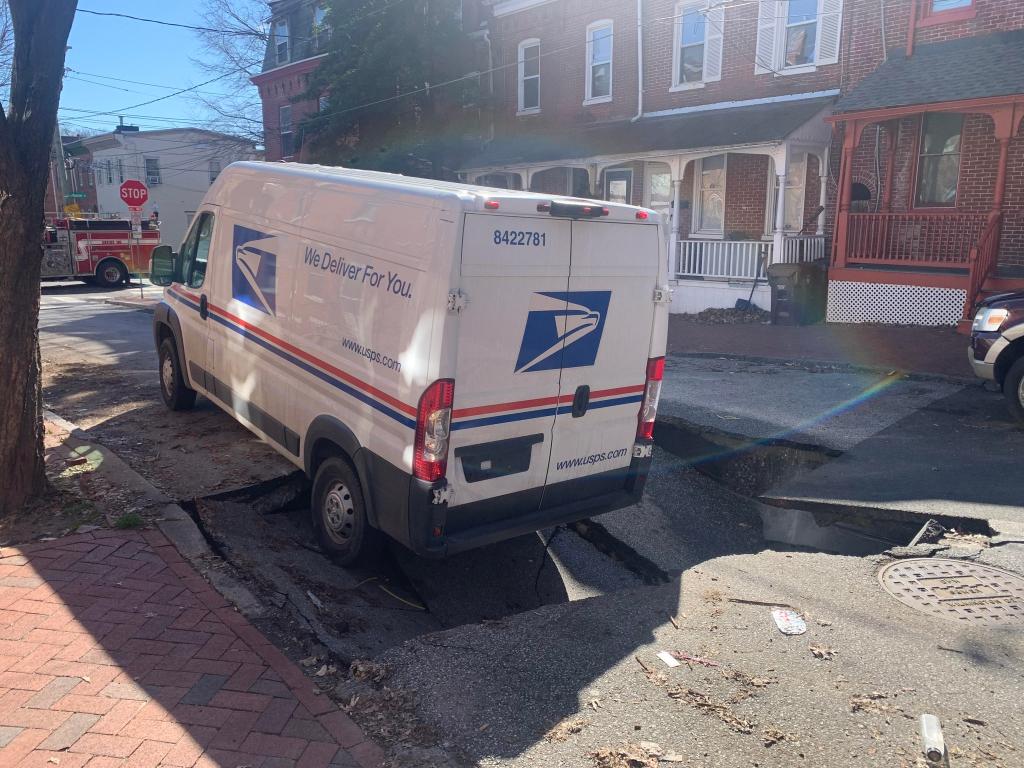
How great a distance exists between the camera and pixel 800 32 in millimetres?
17047

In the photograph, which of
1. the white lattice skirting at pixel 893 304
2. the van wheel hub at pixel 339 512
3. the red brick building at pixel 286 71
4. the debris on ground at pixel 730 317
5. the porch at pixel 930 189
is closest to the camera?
the van wheel hub at pixel 339 512

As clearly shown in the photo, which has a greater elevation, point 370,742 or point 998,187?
point 998,187

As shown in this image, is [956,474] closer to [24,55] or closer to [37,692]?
[37,692]

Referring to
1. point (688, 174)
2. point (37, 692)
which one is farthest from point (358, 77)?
point (37, 692)

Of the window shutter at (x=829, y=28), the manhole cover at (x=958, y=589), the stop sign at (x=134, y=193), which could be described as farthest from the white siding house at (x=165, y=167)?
the manhole cover at (x=958, y=589)

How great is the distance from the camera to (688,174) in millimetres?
19719

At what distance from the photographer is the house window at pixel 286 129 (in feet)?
115

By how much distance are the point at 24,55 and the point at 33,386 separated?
222 cm

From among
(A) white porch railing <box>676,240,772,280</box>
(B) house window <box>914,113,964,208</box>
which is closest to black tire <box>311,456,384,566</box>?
(A) white porch railing <box>676,240,772,280</box>

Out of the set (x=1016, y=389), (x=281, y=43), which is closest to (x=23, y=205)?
(x=1016, y=389)

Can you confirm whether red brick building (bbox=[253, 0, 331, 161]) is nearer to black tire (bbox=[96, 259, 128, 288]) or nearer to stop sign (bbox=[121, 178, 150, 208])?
black tire (bbox=[96, 259, 128, 288])

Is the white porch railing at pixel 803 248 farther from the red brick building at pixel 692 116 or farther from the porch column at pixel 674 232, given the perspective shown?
the porch column at pixel 674 232

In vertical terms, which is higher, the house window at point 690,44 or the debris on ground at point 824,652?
the house window at point 690,44

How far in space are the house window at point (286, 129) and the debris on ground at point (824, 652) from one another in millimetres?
34429
